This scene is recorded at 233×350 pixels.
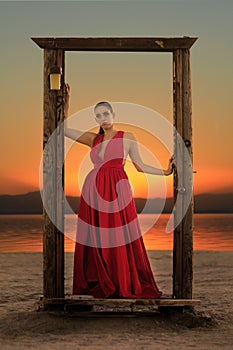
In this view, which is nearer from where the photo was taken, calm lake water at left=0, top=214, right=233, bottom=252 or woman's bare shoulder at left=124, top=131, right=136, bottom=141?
woman's bare shoulder at left=124, top=131, right=136, bottom=141

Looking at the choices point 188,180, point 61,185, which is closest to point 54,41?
point 61,185

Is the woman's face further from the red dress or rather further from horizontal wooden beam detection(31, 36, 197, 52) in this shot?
horizontal wooden beam detection(31, 36, 197, 52)

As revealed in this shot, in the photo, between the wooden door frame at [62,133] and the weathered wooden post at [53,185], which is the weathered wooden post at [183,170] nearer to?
the wooden door frame at [62,133]

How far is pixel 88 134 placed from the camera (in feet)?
22.9

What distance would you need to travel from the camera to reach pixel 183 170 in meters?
6.84

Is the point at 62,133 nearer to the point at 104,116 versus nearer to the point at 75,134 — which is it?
the point at 75,134

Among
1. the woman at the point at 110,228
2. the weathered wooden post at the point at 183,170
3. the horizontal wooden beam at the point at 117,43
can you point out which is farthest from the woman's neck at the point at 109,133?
the horizontal wooden beam at the point at 117,43

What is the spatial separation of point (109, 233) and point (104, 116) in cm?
112

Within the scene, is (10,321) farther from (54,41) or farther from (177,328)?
(54,41)

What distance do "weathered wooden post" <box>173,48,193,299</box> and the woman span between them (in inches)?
7.2

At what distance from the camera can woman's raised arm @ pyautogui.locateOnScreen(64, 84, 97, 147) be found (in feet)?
22.8

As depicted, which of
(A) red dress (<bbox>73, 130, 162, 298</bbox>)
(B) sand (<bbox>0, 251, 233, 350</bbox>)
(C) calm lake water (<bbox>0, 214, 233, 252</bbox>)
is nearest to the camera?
(B) sand (<bbox>0, 251, 233, 350</bbox>)

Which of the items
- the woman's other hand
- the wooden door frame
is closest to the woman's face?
the wooden door frame

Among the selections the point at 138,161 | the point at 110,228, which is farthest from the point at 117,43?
the point at 110,228
